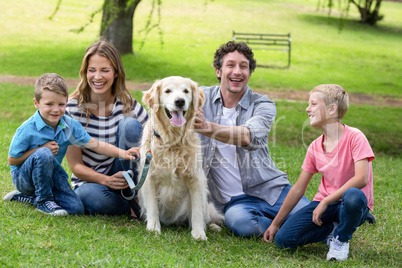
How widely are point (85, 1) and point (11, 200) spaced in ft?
97.4

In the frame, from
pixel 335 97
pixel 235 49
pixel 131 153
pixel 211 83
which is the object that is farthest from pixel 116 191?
pixel 211 83

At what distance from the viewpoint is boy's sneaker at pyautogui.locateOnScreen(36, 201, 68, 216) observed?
3846mm

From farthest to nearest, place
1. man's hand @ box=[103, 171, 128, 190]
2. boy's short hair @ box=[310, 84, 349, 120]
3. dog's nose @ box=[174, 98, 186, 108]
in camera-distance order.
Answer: man's hand @ box=[103, 171, 128, 190] → dog's nose @ box=[174, 98, 186, 108] → boy's short hair @ box=[310, 84, 349, 120]

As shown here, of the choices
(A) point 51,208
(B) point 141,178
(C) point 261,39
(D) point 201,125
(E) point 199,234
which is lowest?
(E) point 199,234

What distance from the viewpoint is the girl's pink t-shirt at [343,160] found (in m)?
3.37

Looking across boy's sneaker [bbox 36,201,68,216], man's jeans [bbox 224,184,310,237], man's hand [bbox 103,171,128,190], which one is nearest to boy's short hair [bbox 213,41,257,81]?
man's jeans [bbox 224,184,310,237]

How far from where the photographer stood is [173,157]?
12.6ft

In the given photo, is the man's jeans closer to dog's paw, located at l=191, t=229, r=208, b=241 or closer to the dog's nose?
dog's paw, located at l=191, t=229, r=208, b=241

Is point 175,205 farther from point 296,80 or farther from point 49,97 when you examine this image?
point 296,80

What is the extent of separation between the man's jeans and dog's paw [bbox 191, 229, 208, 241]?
33 centimetres

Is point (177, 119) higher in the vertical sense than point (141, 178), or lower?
higher

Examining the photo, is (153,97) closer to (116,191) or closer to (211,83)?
(116,191)

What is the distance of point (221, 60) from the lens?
14.1 ft

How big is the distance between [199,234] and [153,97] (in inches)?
49.9
